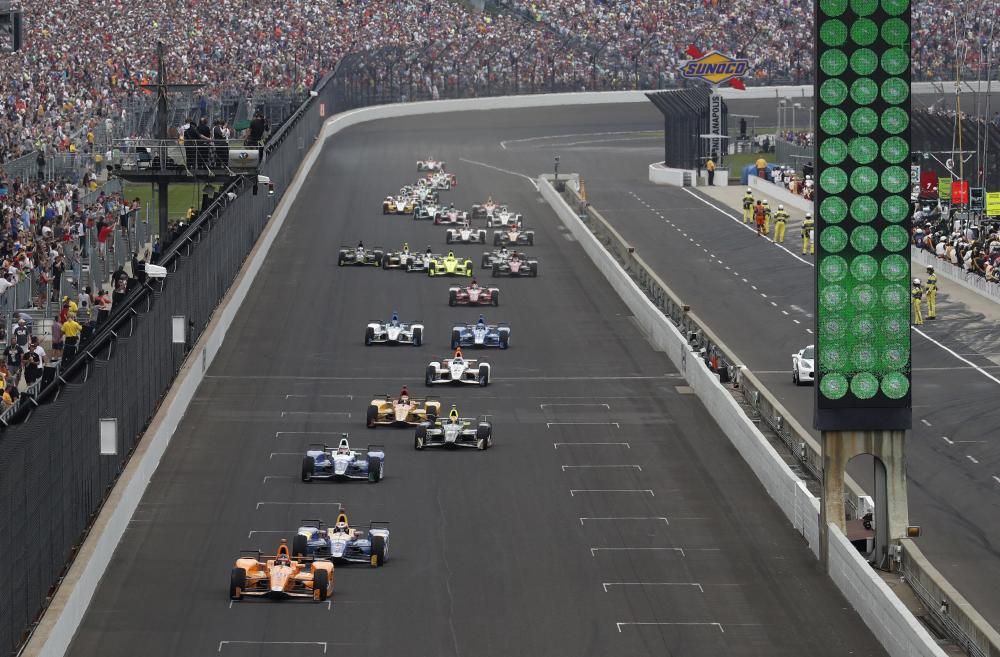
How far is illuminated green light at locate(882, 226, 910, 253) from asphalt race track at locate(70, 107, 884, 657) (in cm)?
511

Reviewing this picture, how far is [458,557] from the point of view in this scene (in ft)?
104

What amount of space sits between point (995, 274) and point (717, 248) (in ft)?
47.0

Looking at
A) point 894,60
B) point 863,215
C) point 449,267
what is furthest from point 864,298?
point 449,267

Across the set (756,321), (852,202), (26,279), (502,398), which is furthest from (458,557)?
(756,321)

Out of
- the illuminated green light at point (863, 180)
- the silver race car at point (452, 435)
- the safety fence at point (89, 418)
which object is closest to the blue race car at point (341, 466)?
the silver race car at point (452, 435)

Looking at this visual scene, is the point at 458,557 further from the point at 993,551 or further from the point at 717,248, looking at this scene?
the point at 717,248

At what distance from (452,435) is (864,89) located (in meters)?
12.8

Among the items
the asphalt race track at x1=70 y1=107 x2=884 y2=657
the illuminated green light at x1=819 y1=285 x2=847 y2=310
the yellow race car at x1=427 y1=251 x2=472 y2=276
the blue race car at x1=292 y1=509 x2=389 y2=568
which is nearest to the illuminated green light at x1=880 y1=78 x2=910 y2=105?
the illuminated green light at x1=819 y1=285 x2=847 y2=310

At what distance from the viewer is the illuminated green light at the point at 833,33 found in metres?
29.9

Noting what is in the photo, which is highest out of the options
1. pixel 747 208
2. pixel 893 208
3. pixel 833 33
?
pixel 833 33

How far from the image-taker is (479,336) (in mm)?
51062

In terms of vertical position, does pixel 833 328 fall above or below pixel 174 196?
above

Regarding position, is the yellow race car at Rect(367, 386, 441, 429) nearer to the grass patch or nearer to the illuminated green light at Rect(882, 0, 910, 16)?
the illuminated green light at Rect(882, 0, 910, 16)

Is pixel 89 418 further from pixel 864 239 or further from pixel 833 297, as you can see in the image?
pixel 864 239
